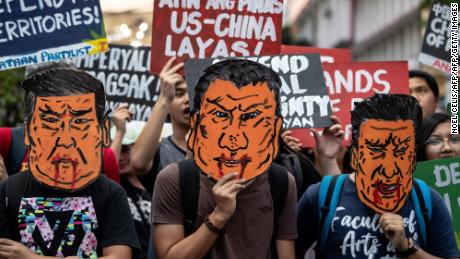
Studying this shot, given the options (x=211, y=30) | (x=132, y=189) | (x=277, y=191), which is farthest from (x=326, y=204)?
(x=132, y=189)

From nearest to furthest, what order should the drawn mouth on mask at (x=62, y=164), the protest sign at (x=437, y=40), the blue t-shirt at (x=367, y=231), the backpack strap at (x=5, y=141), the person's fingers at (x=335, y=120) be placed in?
the drawn mouth on mask at (x=62, y=164)
the blue t-shirt at (x=367, y=231)
the backpack strap at (x=5, y=141)
the person's fingers at (x=335, y=120)
the protest sign at (x=437, y=40)

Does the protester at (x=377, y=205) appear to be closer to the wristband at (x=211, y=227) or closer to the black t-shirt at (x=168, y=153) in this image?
the wristband at (x=211, y=227)

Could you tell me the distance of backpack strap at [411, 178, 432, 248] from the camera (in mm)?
4465

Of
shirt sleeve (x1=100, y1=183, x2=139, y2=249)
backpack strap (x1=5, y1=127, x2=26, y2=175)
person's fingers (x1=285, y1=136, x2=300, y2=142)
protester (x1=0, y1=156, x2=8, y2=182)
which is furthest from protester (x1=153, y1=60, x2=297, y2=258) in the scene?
person's fingers (x1=285, y1=136, x2=300, y2=142)

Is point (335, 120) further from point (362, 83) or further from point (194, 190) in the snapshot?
point (194, 190)

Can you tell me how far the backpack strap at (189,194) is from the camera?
424cm

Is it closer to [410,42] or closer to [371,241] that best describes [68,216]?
[371,241]

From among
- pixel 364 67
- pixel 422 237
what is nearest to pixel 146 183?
pixel 364 67

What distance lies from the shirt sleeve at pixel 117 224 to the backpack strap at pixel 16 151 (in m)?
0.80

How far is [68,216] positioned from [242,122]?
869 mm

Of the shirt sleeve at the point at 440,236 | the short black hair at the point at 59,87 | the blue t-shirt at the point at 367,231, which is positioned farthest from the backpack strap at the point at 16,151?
the shirt sleeve at the point at 440,236

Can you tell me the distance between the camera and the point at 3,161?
187 inches

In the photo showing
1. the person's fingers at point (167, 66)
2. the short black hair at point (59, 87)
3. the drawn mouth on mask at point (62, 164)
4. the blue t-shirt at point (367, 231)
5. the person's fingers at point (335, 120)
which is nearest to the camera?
the drawn mouth on mask at point (62, 164)

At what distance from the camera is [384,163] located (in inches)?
178
